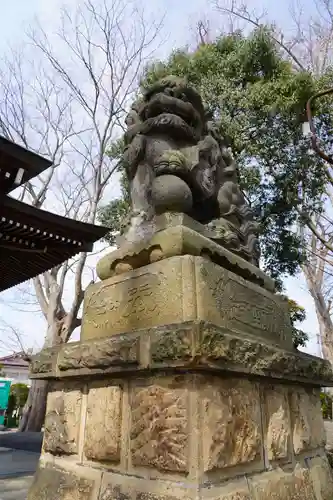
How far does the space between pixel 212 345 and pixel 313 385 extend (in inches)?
51.8

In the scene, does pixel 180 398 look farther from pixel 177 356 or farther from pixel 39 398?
pixel 39 398

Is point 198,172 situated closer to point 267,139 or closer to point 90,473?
point 90,473

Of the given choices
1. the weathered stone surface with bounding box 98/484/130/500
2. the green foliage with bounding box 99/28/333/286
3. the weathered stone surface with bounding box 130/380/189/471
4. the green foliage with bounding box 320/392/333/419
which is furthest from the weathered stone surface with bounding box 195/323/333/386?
the green foliage with bounding box 320/392/333/419

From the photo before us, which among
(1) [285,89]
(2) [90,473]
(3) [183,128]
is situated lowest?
(2) [90,473]

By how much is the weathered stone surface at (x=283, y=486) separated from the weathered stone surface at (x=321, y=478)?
78 millimetres

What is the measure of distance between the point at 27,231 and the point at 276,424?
17.6 ft

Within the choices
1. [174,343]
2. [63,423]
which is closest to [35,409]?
[63,423]

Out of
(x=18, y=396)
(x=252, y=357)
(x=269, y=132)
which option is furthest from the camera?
(x=18, y=396)

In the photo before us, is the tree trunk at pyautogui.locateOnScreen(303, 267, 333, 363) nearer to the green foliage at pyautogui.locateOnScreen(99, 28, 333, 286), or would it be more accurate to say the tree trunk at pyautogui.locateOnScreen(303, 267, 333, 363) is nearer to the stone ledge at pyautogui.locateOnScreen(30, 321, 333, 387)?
the green foliage at pyautogui.locateOnScreen(99, 28, 333, 286)

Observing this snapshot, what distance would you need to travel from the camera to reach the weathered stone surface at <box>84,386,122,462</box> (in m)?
1.84

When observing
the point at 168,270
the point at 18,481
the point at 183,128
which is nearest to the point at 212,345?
the point at 168,270

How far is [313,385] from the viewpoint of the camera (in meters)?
2.50

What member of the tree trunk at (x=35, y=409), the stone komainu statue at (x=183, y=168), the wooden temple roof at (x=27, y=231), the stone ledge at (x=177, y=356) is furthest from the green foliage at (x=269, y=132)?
the tree trunk at (x=35, y=409)

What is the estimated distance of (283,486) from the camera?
Result: 6.31ft
